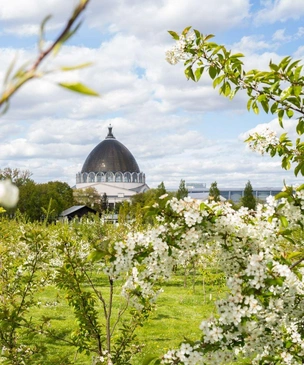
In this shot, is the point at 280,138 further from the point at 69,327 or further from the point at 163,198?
the point at 69,327

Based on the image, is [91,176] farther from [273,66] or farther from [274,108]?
[273,66]

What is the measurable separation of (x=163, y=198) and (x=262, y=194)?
151 metres

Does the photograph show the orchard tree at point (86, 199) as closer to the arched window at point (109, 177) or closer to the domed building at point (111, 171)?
the domed building at point (111, 171)

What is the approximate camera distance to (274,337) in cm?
294

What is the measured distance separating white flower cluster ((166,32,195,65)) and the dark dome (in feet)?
365

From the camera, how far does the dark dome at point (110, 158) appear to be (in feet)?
378

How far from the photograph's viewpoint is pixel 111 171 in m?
114

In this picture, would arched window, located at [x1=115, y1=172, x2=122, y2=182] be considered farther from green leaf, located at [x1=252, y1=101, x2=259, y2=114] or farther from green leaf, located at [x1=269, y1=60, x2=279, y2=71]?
green leaf, located at [x1=269, y1=60, x2=279, y2=71]

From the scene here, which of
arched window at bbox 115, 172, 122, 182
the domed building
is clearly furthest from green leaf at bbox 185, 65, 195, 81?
arched window at bbox 115, 172, 122, 182

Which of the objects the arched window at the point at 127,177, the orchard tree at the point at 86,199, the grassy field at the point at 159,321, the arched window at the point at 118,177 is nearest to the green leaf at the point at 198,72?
the grassy field at the point at 159,321

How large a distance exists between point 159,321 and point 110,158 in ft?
346

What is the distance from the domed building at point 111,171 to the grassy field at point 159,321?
98133mm

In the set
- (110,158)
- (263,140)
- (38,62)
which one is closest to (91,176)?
(110,158)

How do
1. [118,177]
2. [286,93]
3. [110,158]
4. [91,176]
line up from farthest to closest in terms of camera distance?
1. [91,176]
2. [118,177]
3. [110,158]
4. [286,93]
